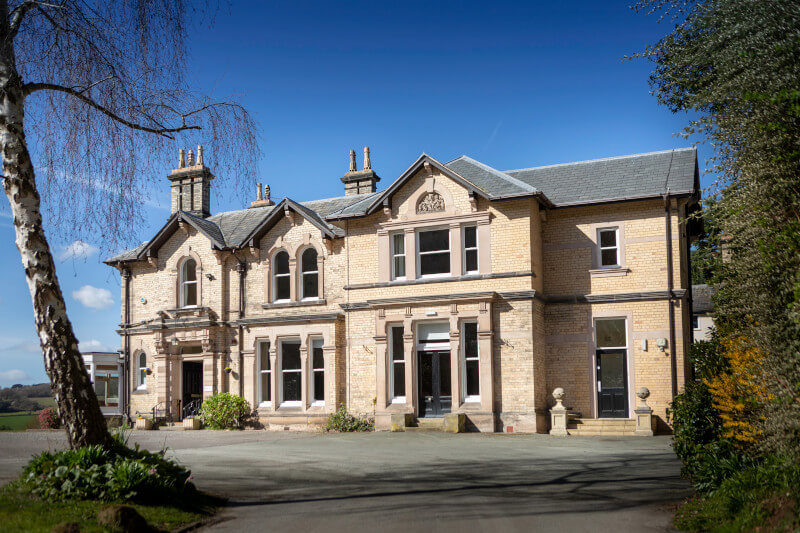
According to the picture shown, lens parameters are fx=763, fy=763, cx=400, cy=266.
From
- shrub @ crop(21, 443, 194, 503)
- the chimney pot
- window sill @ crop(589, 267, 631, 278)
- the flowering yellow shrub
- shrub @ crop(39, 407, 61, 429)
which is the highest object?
the chimney pot

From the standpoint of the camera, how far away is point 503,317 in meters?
21.8

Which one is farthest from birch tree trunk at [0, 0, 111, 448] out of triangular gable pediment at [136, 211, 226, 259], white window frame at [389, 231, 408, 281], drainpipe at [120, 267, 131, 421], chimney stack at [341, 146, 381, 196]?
drainpipe at [120, 267, 131, 421]

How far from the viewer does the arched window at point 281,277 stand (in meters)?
26.3

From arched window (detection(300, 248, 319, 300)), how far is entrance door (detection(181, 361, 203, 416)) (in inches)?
211

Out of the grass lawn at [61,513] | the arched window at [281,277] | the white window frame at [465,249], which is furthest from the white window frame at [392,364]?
the grass lawn at [61,513]

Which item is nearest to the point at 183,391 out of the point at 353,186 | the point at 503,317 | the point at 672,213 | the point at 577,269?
the point at 353,186

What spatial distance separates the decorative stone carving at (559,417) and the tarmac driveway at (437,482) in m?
1.50

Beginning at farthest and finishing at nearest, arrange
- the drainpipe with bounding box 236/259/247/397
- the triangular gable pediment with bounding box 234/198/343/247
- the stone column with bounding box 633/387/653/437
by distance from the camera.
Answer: the drainpipe with bounding box 236/259/247/397
the triangular gable pediment with bounding box 234/198/343/247
the stone column with bounding box 633/387/653/437

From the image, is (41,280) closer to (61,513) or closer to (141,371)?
(61,513)

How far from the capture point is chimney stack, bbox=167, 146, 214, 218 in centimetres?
2972

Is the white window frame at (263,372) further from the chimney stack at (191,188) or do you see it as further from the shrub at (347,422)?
the chimney stack at (191,188)

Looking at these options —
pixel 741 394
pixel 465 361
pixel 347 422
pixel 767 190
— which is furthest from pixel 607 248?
pixel 767 190

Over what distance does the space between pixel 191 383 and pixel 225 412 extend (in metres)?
3.15

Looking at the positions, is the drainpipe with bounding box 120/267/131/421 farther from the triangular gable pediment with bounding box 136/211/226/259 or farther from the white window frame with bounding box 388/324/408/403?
the white window frame with bounding box 388/324/408/403
